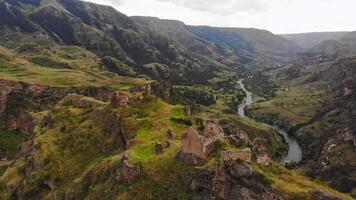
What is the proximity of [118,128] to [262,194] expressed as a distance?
57665 mm

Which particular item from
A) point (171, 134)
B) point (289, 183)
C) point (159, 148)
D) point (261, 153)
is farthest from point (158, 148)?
point (289, 183)

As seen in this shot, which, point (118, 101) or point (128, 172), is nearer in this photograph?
point (128, 172)

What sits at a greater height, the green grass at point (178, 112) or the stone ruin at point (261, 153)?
the stone ruin at point (261, 153)

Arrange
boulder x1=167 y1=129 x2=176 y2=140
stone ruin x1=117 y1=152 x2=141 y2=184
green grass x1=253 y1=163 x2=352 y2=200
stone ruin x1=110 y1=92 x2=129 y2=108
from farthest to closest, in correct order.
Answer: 1. stone ruin x1=110 y1=92 x2=129 y2=108
2. boulder x1=167 y1=129 x2=176 y2=140
3. stone ruin x1=117 y1=152 x2=141 y2=184
4. green grass x1=253 y1=163 x2=352 y2=200

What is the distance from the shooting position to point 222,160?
9906 cm

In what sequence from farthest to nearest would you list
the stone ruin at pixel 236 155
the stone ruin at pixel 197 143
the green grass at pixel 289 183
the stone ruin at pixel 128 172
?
the stone ruin at pixel 128 172
the stone ruin at pixel 197 143
the stone ruin at pixel 236 155
the green grass at pixel 289 183

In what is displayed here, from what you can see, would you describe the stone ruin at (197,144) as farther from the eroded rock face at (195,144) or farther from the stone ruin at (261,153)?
the stone ruin at (261,153)

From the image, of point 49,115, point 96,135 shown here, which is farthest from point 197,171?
point 49,115

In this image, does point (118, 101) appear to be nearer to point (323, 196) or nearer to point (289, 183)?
point (289, 183)

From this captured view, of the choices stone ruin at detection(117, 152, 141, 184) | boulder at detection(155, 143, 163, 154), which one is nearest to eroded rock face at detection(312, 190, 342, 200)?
stone ruin at detection(117, 152, 141, 184)

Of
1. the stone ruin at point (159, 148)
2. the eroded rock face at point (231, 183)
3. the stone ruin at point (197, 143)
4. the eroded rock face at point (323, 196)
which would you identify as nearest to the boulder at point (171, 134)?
the stone ruin at point (159, 148)

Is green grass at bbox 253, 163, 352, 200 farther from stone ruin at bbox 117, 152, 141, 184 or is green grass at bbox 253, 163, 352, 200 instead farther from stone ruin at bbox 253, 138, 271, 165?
stone ruin at bbox 117, 152, 141, 184

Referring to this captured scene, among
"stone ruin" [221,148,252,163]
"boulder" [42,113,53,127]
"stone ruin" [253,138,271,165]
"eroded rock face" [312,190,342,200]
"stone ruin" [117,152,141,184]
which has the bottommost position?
"boulder" [42,113,53,127]

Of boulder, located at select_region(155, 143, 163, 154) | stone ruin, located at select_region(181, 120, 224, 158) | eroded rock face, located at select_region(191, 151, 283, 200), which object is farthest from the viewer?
boulder, located at select_region(155, 143, 163, 154)
